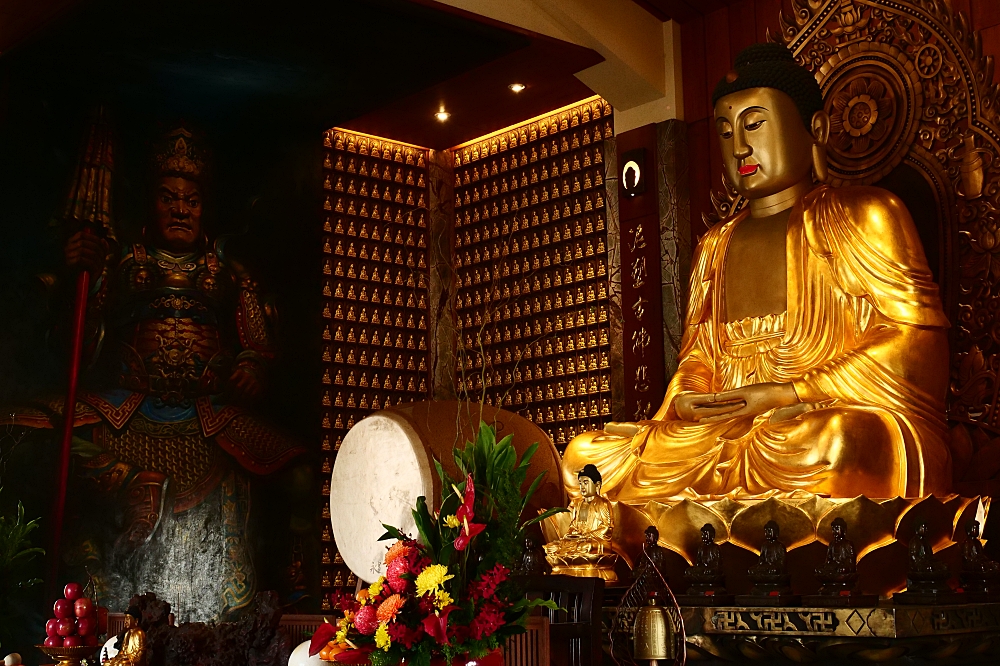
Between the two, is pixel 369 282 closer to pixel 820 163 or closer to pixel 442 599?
pixel 820 163

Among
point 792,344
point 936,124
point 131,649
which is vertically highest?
point 936,124

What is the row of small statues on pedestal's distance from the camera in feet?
13.5

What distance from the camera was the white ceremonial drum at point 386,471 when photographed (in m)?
3.93

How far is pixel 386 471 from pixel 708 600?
1299 millimetres

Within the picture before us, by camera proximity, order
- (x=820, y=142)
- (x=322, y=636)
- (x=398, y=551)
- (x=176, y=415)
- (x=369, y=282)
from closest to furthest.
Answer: (x=398, y=551), (x=322, y=636), (x=820, y=142), (x=176, y=415), (x=369, y=282)

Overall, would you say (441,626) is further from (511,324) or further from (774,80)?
(511,324)

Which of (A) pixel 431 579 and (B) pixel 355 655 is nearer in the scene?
(A) pixel 431 579

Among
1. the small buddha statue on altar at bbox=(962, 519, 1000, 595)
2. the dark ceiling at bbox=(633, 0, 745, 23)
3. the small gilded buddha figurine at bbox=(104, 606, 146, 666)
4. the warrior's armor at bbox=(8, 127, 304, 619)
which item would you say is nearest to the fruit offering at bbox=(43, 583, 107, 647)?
the small gilded buddha figurine at bbox=(104, 606, 146, 666)

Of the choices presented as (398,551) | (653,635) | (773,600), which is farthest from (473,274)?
(398,551)

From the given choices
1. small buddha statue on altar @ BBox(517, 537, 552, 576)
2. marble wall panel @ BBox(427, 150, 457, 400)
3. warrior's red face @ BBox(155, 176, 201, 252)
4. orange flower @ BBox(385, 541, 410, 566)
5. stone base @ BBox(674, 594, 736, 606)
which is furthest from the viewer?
marble wall panel @ BBox(427, 150, 457, 400)

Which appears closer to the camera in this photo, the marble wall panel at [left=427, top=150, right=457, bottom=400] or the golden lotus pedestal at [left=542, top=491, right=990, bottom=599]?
the golden lotus pedestal at [left=542, top=491, right=990, bottom=599]

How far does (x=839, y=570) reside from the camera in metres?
4.19

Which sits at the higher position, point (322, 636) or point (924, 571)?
point (924, 571)

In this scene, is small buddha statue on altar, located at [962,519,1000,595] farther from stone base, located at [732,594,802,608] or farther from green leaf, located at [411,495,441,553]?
green leaf, located at [411,495,441,553]
